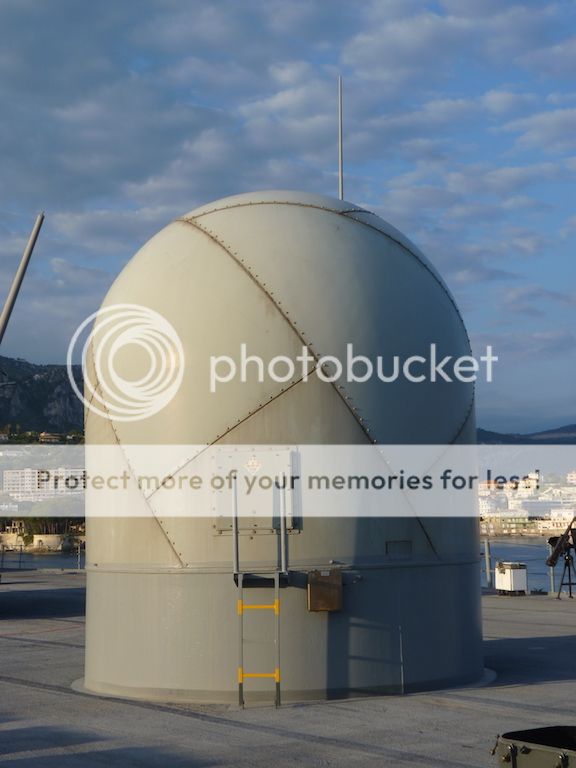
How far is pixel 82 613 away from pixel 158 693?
53.4 ft

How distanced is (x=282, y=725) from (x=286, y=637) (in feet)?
5.64

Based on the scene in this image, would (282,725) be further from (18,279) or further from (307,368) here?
(18,279)

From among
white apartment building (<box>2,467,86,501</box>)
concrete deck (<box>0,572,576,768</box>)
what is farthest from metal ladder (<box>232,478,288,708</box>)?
white apartment building (<box>2,467,86,501</box>)

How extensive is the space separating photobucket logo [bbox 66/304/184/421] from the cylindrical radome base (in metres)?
2.62

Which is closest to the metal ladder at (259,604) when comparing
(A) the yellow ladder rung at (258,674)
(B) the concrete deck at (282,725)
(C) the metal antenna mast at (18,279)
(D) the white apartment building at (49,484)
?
(A) the yellow ladder rung at (258,674)

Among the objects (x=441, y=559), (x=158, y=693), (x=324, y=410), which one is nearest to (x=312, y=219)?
(x=324, y=410)

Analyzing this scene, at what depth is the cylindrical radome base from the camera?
14.1 metres

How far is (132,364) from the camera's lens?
15.4 m

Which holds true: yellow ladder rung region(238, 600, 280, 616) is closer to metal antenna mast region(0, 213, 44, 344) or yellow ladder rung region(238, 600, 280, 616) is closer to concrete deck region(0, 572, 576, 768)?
concrete deck region(0, 572, 576, 768)

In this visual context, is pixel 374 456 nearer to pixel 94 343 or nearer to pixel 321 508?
pixel 321 508

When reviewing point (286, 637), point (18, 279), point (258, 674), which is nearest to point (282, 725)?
point (258, 674)

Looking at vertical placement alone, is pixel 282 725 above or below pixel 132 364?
below

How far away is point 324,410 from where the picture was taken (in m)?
14.6

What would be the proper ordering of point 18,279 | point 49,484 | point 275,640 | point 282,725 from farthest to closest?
point 49,484 → point 18,279 → point 275,640 → point 282,725
